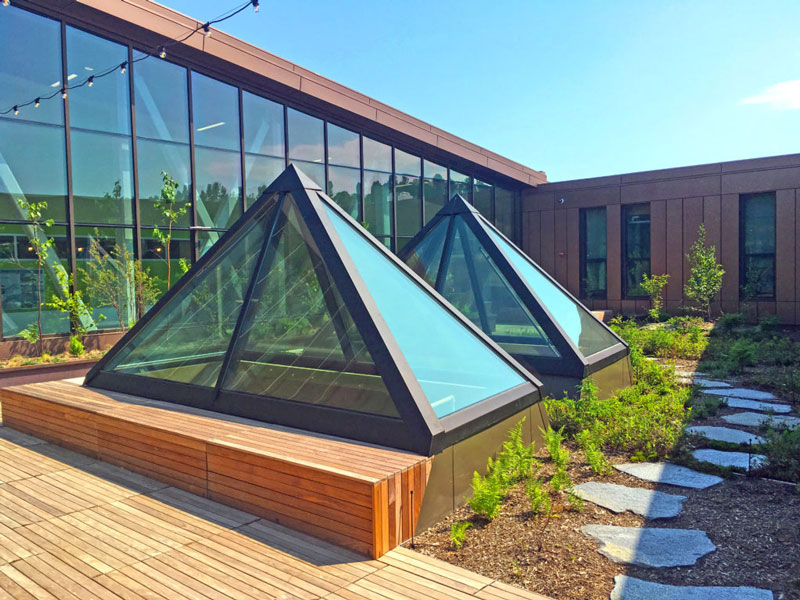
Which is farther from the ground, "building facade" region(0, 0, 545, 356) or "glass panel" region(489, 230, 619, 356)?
"building facade" region(0, 0, 545, 356)

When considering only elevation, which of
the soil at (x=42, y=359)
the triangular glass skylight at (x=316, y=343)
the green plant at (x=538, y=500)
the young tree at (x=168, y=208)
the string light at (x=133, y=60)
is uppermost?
the string light at (x=133, y=60)

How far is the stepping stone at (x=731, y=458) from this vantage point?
489 centimetres

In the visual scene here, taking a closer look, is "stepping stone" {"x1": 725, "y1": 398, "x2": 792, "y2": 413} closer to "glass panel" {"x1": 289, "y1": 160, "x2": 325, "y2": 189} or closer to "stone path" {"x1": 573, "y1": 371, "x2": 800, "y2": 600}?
"stone path" {"x1": 573, "y1": 371, "x2": 800, "y2": 600}

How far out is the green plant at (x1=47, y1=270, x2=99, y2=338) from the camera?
11234 millimetres

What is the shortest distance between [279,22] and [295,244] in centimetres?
598

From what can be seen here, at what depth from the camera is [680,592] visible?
299cm

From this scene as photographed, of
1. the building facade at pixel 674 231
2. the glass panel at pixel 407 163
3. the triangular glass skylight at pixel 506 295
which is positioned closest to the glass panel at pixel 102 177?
the triangular glass skylight at pixel 506 295

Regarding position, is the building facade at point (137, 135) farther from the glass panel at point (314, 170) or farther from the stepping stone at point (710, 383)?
the stepping stone at point (710, 383)

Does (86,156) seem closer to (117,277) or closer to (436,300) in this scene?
(117,277)

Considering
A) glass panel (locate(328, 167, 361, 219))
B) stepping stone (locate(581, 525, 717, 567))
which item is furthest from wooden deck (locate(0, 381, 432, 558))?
glass panel (locate(328, 167, 361, 219))

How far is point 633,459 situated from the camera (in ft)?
17.3

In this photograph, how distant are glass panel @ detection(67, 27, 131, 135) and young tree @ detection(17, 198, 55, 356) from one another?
194 centimetres

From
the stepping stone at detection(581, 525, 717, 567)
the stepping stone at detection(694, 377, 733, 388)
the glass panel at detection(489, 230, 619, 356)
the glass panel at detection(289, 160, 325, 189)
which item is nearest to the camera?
the stepping stone at detection(581, 525, 717, 567)

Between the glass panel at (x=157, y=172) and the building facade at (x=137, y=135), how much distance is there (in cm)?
2
